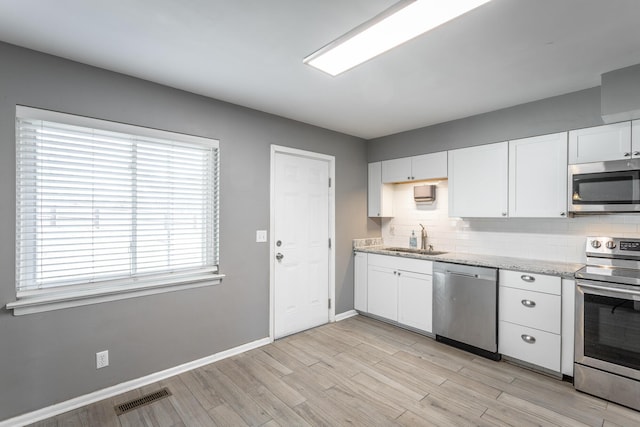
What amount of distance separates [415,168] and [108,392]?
12.2 ft

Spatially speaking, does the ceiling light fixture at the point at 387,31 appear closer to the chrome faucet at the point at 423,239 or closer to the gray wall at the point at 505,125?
the gray wall at the point at 505,125

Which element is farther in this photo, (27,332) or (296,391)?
(296,391)

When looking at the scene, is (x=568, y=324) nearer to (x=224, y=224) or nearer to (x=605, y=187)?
(x=605, y=187)

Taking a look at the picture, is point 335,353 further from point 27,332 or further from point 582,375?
point 27,332

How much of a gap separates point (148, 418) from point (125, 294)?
0.90 meters

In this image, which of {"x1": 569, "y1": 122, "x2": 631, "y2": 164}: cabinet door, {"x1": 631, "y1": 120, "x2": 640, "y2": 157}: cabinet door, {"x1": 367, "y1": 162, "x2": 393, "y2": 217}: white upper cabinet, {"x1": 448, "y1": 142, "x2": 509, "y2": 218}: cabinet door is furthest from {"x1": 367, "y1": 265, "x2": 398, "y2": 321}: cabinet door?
{"x1": 631, "y1": 120, "x2": 640, "y2": 157}: cabinet door

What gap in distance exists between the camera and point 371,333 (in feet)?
11.8

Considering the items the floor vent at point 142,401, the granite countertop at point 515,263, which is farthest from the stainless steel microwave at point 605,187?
the floor vent at point 142,401

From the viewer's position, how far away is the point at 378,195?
4.30 metres

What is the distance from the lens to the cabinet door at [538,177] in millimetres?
2781

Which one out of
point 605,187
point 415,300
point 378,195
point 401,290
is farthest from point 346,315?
point 605,187

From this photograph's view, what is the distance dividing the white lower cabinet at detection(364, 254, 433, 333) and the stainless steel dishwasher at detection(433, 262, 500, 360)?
11 centimetres

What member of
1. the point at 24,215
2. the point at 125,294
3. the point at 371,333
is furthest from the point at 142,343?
the point at 371,333

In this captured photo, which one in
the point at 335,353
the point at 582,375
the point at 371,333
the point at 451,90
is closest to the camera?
the point at 582,375
